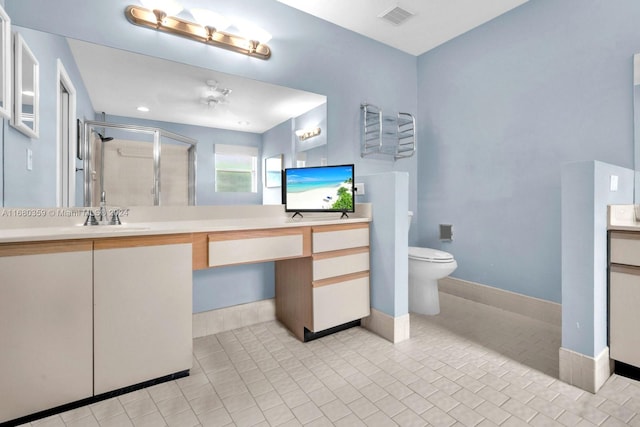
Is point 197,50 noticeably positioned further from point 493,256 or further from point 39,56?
point 493,256

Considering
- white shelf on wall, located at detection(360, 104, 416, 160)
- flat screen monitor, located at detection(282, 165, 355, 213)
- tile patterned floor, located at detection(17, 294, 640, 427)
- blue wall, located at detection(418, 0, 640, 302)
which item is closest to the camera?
tile patterned floor, located at detection(17, 294, 640, 427)

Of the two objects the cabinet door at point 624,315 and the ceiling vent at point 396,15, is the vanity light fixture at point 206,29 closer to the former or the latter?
the ceiling vent at point 396,15

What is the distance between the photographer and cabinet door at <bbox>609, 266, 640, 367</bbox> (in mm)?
1515

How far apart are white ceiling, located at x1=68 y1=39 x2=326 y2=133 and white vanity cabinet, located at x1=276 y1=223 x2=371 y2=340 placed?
38.2 inches

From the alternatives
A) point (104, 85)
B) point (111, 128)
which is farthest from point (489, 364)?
point (104, 85)

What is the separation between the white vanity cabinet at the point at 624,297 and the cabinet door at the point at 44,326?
2.50m

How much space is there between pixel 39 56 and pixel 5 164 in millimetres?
603

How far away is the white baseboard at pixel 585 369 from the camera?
58.5 inches

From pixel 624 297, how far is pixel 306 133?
2.14 metres

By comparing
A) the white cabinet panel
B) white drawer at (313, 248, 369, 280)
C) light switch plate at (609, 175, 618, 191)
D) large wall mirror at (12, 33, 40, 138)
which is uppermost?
large wall mirror at (12, 33, 40, 138)

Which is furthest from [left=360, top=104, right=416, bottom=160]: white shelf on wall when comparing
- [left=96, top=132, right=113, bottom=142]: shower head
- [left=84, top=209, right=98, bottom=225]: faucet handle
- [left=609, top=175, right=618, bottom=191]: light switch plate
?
[left=84, top=209, right=98, bottom=225]: faucet handle

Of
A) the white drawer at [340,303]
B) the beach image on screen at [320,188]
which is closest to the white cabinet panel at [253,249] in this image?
the white drawer at [340,303]

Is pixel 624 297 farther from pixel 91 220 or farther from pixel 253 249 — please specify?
pixel 91 220

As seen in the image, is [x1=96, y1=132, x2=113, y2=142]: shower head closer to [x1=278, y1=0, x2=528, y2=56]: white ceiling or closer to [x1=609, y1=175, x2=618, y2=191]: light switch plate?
[x1=278, y1=0, x2=528, y2=56]: white ceiling
